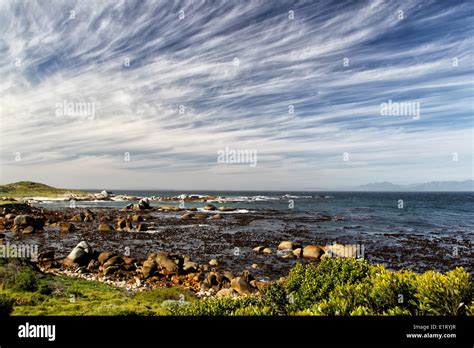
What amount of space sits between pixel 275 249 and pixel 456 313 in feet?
97.4

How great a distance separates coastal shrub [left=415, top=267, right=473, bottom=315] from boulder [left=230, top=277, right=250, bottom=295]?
48.8 feet

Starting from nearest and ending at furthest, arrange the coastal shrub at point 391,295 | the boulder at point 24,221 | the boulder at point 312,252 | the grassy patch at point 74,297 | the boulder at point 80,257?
1. the coastal shrub at point 391,295
2. the grassy patch at point 74,297
3. the boulder at point 80,257
4. the boulder at point 312,252
5. the boulder at point 24,221

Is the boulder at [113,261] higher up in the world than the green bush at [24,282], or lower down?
lower down

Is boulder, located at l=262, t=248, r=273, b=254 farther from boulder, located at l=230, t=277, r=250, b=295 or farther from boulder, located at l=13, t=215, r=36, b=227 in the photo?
boulder, located at l=13, t=215, r=36, b=227

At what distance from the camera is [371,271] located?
30.1 ft

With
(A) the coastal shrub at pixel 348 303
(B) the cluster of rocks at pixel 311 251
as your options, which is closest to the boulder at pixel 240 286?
(B) the cluster of rocks at pixel 311 251

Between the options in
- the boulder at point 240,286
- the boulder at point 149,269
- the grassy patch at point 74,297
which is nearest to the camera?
the grassy patch at point 74,297

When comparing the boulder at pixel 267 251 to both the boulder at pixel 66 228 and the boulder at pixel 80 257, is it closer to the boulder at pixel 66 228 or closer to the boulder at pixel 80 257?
the boulder at pixel 80 257

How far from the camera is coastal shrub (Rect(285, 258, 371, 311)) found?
870cm

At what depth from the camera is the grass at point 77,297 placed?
45.0 feet

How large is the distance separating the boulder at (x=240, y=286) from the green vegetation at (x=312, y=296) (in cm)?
344

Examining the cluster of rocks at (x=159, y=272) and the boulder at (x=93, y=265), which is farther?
the boulder at (x=93, y=265)

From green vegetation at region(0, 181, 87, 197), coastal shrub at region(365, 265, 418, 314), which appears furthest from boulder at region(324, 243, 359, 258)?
green vegetation at region(0, 181, 87, 197)
